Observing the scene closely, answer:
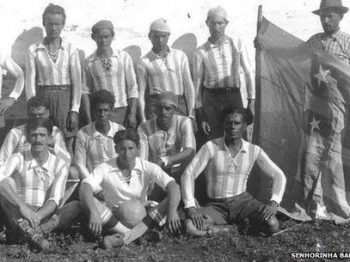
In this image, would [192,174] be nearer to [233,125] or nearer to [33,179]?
[233,125]

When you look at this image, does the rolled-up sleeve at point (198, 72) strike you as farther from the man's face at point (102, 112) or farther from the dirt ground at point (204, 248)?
the dirt ground at point (204, 248)

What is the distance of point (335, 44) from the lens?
7.03 m

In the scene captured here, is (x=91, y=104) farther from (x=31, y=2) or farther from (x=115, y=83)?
(x=31, y=2)

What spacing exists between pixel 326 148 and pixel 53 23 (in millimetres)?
3336

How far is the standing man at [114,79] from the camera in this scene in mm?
7395

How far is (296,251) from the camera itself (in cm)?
594

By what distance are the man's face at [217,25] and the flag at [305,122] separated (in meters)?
0.65

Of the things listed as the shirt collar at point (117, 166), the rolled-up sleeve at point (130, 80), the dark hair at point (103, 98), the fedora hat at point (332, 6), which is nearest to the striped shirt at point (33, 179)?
the shirt collar at point (117, 166)

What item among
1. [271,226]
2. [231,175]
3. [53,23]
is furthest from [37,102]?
[271,226]

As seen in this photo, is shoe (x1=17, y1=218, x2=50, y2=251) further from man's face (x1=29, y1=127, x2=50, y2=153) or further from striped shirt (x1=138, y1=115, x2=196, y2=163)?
striped shirt (x1=138, y1=115, x2=196, y2=163)

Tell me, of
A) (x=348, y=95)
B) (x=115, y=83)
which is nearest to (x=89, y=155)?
(x=115, y=83)

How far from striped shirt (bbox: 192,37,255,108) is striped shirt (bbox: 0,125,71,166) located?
180 centimetres

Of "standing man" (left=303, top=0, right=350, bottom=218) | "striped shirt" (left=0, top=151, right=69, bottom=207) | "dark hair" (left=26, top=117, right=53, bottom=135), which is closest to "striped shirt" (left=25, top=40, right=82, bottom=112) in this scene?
"dark hair" (left=26, top=117, right=53, bottom=135)

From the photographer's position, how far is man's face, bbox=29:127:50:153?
20.4 feet
